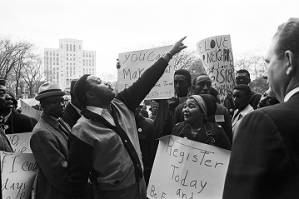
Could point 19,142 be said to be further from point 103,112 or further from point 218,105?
point 218,105

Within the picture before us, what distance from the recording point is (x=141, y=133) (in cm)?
459

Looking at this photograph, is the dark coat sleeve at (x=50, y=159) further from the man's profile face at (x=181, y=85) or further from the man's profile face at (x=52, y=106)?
the man's profile face at (x=181, y=85)

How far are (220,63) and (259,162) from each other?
16.2ft

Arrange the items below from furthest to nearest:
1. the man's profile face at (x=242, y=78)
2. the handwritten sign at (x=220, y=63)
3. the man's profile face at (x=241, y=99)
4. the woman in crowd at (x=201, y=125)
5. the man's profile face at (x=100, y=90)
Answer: the man's profile face at (x=242, y=78)
the handwritten sign at (x=220, y=63)
the man's profile face at (x=241, y=99)
the woman in crowd at (x=201, y=125)
the man's profile face at (x=100, y=90)

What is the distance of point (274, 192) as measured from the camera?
1.40 metres

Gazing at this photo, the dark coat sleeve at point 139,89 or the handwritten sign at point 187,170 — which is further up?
the dark coat sleeve at point 139,89

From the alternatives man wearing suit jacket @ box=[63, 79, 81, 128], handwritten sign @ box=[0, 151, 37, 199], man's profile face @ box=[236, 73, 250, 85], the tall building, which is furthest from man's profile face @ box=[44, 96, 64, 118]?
the tall building

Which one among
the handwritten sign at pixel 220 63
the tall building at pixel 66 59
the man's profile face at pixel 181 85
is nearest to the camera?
the man's profile face at pixel 181 85

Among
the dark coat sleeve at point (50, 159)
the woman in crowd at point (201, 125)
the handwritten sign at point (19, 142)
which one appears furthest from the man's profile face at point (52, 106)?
the woman in crowd at point (201, 125)

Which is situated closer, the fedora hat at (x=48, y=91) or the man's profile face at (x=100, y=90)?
the man's profile face at (x=100, y=90)

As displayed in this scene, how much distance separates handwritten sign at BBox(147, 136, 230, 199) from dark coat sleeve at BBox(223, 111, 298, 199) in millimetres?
1871

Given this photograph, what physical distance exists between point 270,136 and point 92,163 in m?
2.06

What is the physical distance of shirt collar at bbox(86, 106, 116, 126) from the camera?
3.40 metres

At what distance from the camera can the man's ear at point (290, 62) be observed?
58.5 inches
